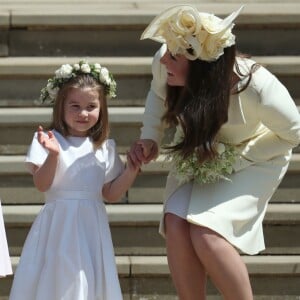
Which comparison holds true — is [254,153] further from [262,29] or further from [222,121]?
[262,29]

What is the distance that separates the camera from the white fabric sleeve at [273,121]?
420 cm

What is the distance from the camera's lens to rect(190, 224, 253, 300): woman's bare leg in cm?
417

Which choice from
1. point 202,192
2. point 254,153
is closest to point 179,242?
point 202,192

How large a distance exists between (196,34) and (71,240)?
1.06 meters

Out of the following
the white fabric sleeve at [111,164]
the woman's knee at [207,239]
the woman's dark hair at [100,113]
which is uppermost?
the woman's dark hair at [100,113]

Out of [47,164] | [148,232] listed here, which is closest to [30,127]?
[148,232]

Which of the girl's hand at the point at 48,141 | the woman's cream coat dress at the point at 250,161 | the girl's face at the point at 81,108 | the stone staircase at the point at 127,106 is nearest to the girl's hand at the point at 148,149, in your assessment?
the woman's cream coat dress at the point at 250,161

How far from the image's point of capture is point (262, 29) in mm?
6090

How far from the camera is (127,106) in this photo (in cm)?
591

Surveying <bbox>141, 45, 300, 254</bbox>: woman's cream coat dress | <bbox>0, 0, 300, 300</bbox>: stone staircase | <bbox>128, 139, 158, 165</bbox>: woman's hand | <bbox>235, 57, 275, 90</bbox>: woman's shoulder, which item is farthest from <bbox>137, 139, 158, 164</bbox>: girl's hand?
<bbox>0, 0, 300, 300</bbox>: stone staircase

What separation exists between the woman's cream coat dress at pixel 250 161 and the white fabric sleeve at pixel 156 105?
3 centimetres

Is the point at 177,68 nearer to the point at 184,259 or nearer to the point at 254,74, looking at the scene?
the point at 254,74

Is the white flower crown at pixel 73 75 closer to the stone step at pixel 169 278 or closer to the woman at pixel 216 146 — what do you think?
the woman at pixel 216 146

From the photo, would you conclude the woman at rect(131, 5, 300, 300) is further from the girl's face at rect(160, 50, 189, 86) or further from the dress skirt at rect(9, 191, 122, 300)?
the dress skirt at rect(9, 191, 122, 300)
